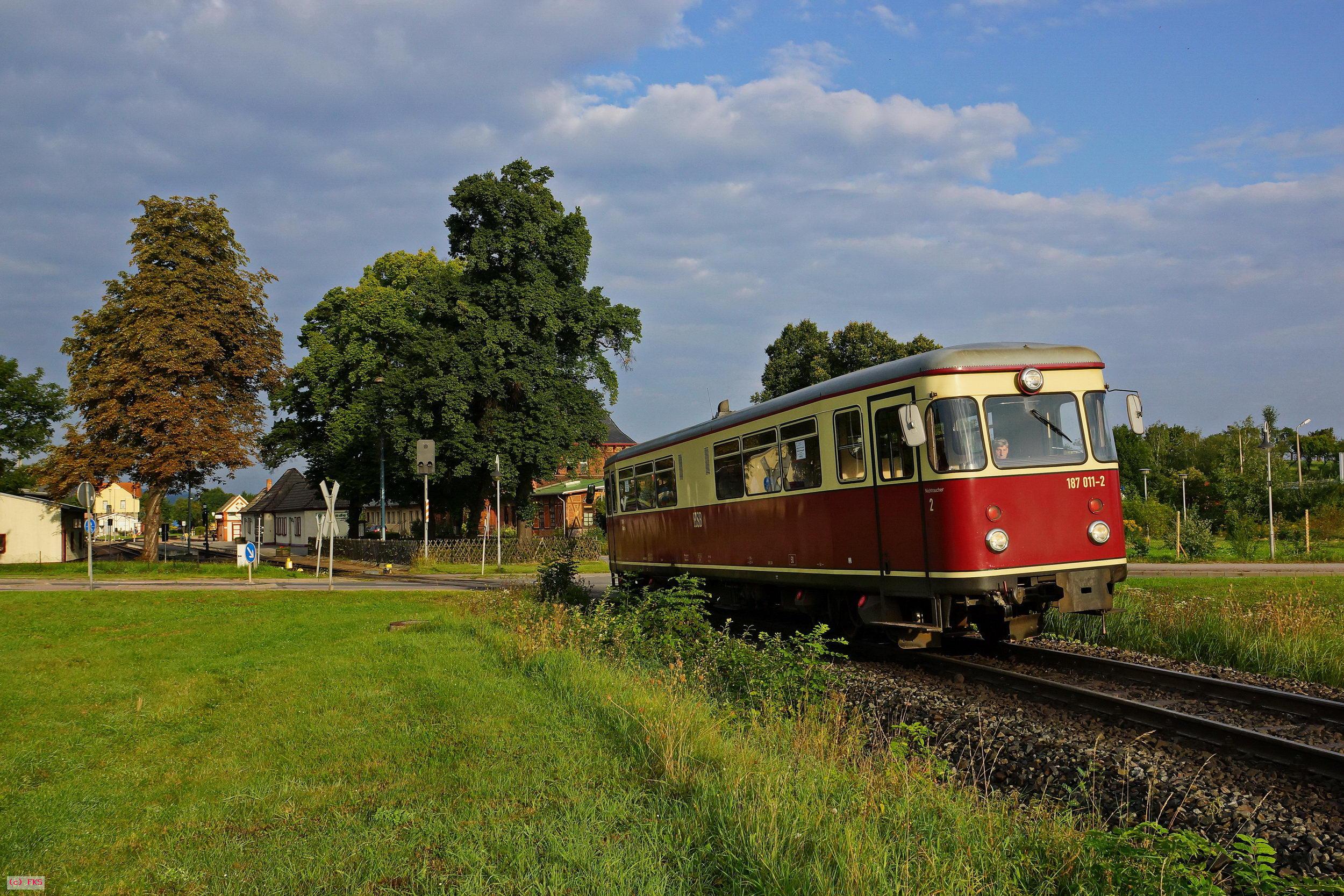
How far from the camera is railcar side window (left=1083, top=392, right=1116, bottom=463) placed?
10.2m

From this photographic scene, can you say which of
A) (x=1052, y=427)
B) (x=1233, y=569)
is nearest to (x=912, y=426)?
(x=1052, y=427)

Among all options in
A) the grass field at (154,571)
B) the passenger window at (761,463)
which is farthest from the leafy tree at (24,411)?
the passenger window at (761,463)

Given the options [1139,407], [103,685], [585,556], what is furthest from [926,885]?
[585,556]

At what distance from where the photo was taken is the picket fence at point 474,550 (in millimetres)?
37969

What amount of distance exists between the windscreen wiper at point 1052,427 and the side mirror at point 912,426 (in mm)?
1481

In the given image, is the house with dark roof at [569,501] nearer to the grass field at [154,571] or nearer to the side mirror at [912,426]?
the grass field at [154,571]

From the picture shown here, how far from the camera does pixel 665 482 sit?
56.5ft

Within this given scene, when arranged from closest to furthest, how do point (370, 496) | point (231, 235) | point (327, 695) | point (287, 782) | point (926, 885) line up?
point (926, 885) < point (287, 782) < point (327, 695) < point (231, 235) < point (370, 496)

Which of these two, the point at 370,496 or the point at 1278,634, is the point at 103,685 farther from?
the point at 370,496

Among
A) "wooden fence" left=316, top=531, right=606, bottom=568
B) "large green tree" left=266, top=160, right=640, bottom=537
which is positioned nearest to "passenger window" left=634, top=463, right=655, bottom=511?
"wooden fence" left=316, top=531, right=606, bottom=568

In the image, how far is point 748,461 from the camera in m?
13.6

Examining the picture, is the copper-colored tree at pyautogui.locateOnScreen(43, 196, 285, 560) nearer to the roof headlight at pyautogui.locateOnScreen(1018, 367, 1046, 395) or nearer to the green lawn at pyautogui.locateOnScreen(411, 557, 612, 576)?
the green lawn at pyautogui.locateOnScreen(411, 557, 612, 576)

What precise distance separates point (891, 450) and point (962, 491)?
1046 millimetres

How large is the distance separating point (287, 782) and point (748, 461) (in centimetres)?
873
